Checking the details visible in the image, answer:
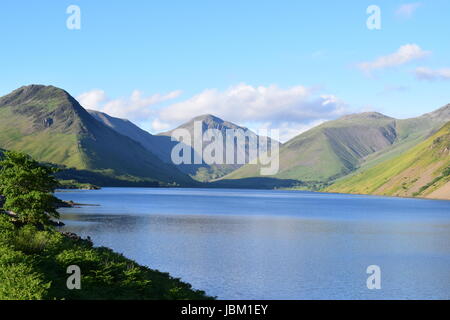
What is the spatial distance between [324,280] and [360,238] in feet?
157

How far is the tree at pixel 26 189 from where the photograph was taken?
6744cm

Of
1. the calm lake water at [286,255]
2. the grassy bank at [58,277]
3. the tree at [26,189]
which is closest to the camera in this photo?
the grassy bank at [58,277]

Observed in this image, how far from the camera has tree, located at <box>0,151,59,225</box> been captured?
221 ft

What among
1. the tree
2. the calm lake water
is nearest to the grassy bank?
the calm lake water

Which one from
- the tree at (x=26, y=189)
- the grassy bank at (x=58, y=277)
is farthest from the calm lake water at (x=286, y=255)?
the tree at (x=26, y=189)

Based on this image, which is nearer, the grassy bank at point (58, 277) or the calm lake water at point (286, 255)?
the grassy bank at point (58, 277)

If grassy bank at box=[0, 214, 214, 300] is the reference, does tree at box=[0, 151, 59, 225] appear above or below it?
above

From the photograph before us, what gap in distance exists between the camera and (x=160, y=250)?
79125mm

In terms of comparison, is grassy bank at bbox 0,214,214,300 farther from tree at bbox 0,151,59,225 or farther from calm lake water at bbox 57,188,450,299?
tree at bbox 0,151,59,225

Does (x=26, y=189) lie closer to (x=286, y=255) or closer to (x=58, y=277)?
(x=58, y=277)

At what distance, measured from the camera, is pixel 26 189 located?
7056 cm

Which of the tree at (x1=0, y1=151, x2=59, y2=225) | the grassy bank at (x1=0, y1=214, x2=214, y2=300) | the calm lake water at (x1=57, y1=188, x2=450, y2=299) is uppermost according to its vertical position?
the tree at (x1=0, y1=151, x2=59, y2=225)

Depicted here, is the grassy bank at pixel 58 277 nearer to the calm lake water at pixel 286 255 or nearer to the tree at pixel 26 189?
the calm lake water at pixel 286 255
